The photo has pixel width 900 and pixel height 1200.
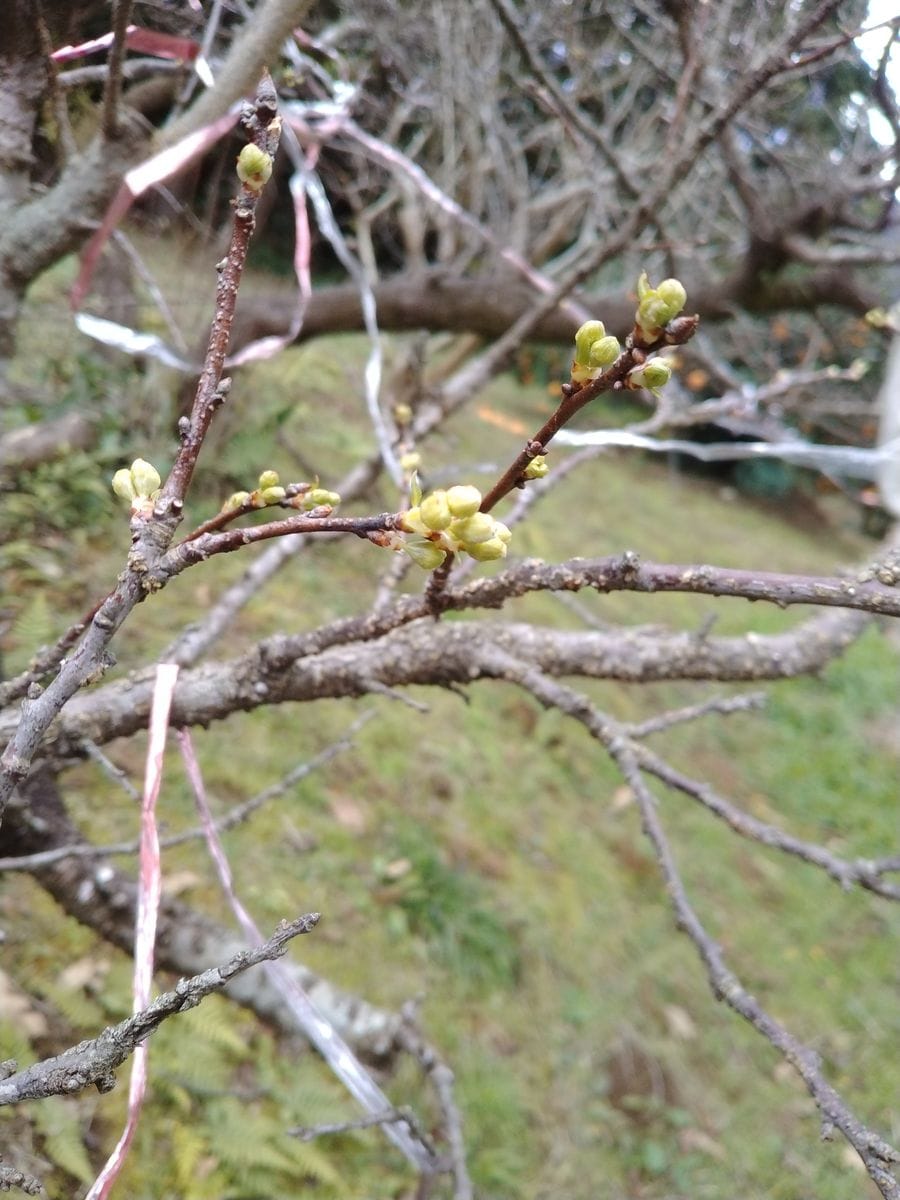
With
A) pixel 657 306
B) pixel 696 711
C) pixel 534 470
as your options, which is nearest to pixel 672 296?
pixel 657 306

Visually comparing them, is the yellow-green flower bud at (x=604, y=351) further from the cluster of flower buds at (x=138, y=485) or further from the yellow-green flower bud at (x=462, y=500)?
the cluster of flower buds at (x=138, y=485)

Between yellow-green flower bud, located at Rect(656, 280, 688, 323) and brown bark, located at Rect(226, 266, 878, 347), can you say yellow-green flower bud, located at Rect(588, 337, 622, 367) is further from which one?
brown bark, located at Rect(226, 266, 878, 347)

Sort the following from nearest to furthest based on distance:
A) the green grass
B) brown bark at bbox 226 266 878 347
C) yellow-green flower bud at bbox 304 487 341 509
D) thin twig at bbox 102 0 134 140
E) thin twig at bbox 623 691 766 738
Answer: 1. yellow-green flower bud at bbox 304 487 341 509
2. thin twig at bbox 102 0 134 140
3. thin twig at bbox 623 691 766 738
4. the green grass
5. brown bark at bbox 226 266 878 347

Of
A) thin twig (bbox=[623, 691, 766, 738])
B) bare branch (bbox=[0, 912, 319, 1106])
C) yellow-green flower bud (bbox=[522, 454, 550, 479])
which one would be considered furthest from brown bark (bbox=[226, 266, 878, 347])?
bare branch (bbox=[0, 912, 319, 1106])

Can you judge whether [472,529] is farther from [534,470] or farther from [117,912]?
[117,912]

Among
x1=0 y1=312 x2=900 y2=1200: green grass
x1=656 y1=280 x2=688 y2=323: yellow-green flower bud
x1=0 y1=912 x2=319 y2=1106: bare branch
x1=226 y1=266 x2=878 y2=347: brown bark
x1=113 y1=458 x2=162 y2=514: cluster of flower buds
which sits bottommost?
x1=0 y1=312 x2=900 y2=1200: green grass

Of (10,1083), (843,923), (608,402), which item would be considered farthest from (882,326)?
(608,402)
